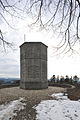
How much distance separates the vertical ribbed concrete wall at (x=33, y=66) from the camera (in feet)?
36.2

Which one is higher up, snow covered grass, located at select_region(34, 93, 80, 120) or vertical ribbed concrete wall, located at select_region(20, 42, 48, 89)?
vertical ribbed concrete wall, located at select_region(20, 42, 48, 89)

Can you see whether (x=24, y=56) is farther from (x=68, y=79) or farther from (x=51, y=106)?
(x=68, y=79)

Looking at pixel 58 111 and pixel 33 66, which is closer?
pixel 58 111

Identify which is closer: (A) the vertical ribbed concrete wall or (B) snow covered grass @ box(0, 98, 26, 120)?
(B) snow covered grass @ box(0, 98, 26, 120)

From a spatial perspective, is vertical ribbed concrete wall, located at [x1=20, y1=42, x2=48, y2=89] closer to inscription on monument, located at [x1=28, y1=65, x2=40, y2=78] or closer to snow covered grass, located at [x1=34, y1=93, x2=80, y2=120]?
inscription on monument, located at [x1=28, y1=65, x2=40, y2=78]

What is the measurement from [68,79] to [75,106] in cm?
1389

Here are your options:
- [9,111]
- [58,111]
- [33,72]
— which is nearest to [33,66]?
[33,72]

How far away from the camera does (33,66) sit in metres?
11.1

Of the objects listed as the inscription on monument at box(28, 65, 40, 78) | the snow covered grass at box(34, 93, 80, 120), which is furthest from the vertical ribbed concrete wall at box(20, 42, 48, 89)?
the snow covered grass at box(34, 93, 80, 120)

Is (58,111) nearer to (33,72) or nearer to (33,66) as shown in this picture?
(33,72)

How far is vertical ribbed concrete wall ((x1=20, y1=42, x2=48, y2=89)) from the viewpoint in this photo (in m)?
11.0

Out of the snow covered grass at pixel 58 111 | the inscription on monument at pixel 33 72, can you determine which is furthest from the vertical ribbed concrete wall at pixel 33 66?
the snow covered grass at pixel 58 111

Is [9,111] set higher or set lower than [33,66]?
lower

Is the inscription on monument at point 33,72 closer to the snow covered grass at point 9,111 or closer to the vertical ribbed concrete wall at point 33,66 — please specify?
the vertical ribbed concrete wall at point 33,66
